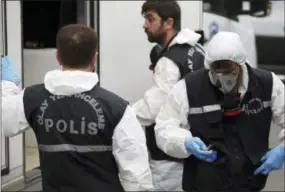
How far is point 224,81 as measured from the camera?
116 inches

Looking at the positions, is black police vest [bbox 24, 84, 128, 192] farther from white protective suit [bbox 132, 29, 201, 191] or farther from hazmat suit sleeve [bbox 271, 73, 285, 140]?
white protective suit [bbox 132, 29, 201, 191]

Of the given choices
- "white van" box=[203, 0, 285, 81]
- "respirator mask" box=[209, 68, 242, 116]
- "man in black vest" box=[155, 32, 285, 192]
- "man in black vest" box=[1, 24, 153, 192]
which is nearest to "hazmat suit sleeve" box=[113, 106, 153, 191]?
"man in black vest" box=[1, 24, 153, 192]

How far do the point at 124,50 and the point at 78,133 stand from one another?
2.11 m

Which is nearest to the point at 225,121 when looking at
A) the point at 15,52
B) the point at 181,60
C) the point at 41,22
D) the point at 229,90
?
the point at 229,90

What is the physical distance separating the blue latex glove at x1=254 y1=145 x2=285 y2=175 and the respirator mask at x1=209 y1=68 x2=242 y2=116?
0.28 meters

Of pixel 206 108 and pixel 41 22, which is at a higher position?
pixel 41 22

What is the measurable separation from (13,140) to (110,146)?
6.56 ft

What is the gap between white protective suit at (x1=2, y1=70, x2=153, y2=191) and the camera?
2.58 metres

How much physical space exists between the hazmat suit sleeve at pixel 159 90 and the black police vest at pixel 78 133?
3.87 feet

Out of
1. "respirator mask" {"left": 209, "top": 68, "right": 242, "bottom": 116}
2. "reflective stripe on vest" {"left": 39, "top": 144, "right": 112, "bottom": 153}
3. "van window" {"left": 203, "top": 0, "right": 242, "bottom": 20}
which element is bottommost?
"reflective stripe on vest" {"left": 39, "top": 144, "right": 112, "bottom": 153}

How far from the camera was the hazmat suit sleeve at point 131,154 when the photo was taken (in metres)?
2.58

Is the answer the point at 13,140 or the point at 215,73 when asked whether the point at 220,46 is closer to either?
the point at 215,73

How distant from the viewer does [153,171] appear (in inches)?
156

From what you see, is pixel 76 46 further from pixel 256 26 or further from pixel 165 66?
pixel 256 26
